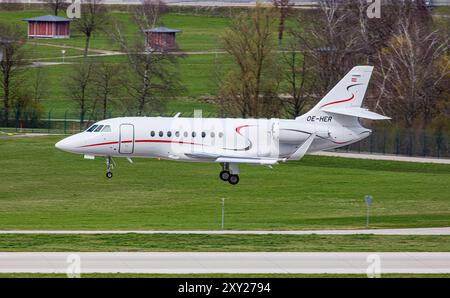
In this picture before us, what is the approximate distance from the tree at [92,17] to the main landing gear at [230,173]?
2731 inches

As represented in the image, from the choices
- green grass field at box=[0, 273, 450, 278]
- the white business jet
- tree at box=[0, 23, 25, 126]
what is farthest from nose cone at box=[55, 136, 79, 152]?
tree at box=[0, 23, 25, 126]

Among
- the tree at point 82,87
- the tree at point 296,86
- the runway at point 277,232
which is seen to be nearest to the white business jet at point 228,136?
the runway at point 277,232

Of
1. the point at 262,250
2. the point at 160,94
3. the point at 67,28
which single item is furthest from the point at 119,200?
the point at 67,28

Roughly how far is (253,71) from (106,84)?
12499 mm

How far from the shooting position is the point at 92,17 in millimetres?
129875

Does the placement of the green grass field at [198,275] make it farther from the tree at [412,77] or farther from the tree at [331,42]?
the tree at [331,42]

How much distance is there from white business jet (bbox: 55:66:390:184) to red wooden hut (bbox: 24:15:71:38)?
75.0 metres

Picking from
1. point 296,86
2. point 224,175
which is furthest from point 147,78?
point 224,175

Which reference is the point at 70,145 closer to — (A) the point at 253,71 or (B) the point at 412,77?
(B) the point at 412,77

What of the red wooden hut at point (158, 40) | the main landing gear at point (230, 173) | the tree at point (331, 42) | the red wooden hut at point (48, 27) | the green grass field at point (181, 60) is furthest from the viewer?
the red wooden hut at point (48, 27)

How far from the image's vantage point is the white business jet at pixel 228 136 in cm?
5900

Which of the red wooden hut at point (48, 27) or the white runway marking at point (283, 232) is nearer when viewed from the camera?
the white runway marking at point (283, 232)

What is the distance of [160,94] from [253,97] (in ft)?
35.6

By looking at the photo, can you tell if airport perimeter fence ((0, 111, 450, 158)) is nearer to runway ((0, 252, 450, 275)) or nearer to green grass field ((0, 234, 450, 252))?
green grass field ((0, 234, 450, 252))
